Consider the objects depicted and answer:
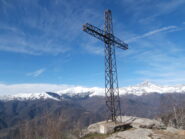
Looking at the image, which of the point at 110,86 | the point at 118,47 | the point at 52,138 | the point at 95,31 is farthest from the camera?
the point at 52,138

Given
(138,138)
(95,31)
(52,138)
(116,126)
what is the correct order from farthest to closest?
(52,138) < (95,31) < (116,126) < (138,138)

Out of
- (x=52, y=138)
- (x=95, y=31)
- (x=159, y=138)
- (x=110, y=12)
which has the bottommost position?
(x=52, y=138)

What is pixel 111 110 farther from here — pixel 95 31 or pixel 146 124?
pixel 95 31

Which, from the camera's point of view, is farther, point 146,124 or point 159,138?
point 146,124

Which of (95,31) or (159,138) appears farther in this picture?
(95,31)

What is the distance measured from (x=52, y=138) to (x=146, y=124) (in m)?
45.0

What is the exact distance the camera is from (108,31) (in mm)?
28891

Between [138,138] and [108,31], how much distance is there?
1784 centimetres

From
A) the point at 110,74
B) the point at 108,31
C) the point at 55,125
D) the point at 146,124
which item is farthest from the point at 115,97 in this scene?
the point at 55,125

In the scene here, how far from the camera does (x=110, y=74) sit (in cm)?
2848

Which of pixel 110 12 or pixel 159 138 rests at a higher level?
pixel 110 12

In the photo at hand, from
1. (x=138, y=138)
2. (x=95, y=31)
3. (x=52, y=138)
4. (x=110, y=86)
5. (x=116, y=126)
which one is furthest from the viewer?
(x=52, y=138)

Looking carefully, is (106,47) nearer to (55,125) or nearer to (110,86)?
(110,86)

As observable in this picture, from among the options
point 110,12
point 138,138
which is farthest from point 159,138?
point 110,12
